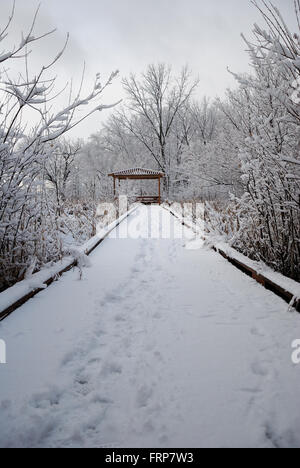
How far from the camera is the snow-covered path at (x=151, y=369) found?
1162 millimetres

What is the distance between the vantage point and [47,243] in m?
3.64

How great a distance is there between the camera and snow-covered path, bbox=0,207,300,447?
1.16m

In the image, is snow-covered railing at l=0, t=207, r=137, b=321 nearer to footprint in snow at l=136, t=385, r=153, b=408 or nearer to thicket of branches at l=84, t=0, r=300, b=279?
footprint in snow at l=136, t=385, r=153, b=408

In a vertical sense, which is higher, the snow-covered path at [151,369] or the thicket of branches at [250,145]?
the thicket of branches at [250,145]

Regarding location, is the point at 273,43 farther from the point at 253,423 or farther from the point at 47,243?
the point at 47,243

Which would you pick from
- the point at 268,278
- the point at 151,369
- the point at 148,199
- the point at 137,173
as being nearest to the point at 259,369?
the point at 151,369

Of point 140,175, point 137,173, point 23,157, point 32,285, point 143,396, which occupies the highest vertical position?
point 137,173

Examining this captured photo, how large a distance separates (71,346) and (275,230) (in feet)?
8.63

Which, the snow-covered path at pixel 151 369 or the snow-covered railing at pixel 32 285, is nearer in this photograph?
the snow-covered path at pixel 151 369

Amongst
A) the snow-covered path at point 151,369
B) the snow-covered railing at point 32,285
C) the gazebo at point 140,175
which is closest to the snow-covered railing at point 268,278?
the snow-covered path at point 151,369

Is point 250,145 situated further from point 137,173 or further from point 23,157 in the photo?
point 137,173

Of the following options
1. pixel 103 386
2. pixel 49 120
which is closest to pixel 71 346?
pixel 103 386

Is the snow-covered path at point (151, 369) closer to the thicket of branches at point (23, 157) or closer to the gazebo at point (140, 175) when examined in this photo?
the thicket of branches at point (23, 157)

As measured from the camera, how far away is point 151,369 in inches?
63.3
